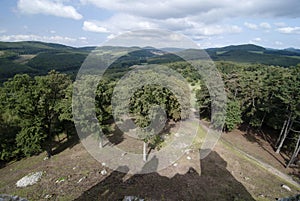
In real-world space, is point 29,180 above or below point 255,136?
above

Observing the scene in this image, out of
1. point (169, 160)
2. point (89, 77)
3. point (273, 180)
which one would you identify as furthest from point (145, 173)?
point (273, 180)

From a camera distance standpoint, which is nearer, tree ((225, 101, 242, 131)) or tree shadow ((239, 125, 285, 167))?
tree shadow ((239, 125, 285, 167))

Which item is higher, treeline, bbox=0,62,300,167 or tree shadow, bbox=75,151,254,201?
treeline, bbox=0,62,300,167

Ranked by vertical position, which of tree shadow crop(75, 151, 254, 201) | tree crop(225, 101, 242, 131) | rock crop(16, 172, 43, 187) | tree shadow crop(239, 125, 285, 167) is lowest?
tree shadow crop(239, 125, 285, 167)

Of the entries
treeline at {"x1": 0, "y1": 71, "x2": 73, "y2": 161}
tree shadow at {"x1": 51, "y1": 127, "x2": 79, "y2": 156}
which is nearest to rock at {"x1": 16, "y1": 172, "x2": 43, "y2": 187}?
treeline at {"x1": 0, "y1": 71, "x2": 73, "y2": 161}

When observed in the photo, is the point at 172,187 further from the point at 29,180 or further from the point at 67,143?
the point at 67,143

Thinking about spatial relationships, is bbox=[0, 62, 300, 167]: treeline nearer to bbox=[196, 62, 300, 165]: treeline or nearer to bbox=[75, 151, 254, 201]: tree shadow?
bbox=[196, 62, 300, 165]: treeline

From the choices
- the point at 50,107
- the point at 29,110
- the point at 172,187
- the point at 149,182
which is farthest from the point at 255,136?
the point at 29,110

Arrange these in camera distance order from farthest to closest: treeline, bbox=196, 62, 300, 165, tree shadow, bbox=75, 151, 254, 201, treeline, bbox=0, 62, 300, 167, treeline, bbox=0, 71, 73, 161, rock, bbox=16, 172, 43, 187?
treeline, bbox=196, 62, 300, 165 → treeline, bbox=0, 71, 73, 161 → treeline, bbox=0, 62, 300, 167 → rock, bbox=16, 172, 43, 187 → tree shadow, bbox=75, 151, 254, 201

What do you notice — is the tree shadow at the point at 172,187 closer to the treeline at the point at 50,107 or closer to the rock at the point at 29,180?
the treeline at the point at 50,107
